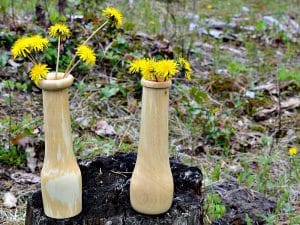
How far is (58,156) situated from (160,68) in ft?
1.19

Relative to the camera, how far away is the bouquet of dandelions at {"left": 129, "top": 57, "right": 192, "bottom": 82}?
1.27 m

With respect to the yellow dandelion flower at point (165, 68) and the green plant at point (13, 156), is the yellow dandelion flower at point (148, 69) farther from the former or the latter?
the green plant at point (13, 156)

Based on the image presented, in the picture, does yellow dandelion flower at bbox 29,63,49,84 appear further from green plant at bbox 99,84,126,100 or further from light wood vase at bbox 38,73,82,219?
green plant at bbox 99,84,126,100

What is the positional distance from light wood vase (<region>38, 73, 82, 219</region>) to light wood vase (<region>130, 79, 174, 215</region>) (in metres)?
0.18

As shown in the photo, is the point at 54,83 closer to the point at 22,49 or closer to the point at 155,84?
the point at 22,49

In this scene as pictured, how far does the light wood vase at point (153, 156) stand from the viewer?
1334 mm

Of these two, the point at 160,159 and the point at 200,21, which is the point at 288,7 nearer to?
the point at 200,21

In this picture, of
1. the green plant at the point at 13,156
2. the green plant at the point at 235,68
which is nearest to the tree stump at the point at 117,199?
the green plant at the point at 13,156

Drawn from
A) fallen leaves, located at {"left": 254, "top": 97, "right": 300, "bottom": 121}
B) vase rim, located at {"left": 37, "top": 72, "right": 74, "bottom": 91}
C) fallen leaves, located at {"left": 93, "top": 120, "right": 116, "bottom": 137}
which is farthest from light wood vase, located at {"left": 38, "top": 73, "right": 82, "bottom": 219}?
fallen leaves, located at {"left": 254, "top": 97, "right": 300, "bottom": 121}

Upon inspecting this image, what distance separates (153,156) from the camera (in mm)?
1366

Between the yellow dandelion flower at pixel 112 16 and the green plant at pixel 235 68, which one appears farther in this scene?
the green plant at pixel 235 68

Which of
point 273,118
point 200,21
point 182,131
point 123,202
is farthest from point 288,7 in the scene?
point 123,202

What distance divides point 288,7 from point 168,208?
5.23 m

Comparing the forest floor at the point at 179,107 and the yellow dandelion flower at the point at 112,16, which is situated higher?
the yellow dandelion flower at the point at 112,16
